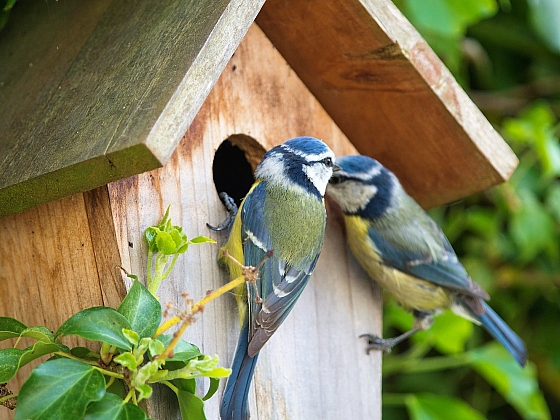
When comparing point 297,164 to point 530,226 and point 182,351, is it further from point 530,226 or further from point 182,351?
point 530,226

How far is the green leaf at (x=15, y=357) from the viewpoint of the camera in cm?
112

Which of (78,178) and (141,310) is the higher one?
(78,178)

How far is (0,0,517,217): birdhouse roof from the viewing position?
1.17 meters

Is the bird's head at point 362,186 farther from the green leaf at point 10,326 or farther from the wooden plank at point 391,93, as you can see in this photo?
the green leaf at point 10,326

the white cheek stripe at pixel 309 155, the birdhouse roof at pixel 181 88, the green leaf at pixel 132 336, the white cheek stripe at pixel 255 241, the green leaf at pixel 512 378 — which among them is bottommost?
the green leaf at pixel 512 378

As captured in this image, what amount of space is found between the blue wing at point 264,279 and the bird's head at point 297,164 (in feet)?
0.19

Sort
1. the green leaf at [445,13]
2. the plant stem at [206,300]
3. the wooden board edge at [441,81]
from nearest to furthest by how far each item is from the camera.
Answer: the plant stem at [206,300] < the wooden board edge at [441,81] < the green leaf at [445,13]

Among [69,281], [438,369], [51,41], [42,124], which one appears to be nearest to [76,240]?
[69,281]

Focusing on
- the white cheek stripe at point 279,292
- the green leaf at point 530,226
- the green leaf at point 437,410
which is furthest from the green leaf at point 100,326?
the green leaf at point 530,226

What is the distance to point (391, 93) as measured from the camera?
68.1 inches

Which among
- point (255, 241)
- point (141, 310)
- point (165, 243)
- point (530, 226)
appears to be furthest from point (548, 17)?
point (141, 310)

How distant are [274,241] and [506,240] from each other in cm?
132

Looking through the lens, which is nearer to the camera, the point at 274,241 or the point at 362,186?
the point at 274,241

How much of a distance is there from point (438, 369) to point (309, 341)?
43.6 inches
